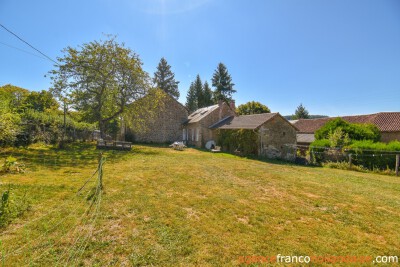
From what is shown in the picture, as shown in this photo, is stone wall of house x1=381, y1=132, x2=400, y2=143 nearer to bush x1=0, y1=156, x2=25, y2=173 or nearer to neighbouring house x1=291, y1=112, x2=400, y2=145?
neighbouring house x1=291, y1=112, x2=400, y2=145

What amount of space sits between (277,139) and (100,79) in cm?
1870

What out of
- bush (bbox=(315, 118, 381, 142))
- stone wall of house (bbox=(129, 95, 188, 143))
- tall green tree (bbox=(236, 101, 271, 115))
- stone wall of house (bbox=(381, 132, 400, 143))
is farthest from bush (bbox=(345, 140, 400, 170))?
tall green tree (bbox=(236, 101, 271, 115))

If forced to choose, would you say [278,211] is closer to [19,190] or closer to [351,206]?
[351,206]

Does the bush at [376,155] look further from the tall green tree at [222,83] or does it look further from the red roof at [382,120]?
the tall green tree at [222,83]

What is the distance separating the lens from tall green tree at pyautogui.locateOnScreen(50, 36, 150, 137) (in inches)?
674

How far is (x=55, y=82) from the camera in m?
16.9

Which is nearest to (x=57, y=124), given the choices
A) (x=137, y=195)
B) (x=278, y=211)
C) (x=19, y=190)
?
(x=19, y=190)

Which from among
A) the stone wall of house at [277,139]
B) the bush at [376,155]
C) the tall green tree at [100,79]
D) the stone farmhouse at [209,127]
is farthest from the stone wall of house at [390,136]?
the tall green tree at [100,79]

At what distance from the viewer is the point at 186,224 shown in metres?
4.07

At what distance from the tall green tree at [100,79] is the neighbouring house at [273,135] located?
11453 mm

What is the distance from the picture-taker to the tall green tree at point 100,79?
674 inches

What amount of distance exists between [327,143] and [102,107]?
2267 centimetres

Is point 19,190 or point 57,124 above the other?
point 57,124

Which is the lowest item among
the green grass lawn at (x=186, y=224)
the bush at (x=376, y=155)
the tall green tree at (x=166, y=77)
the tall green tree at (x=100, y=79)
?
the green grass lawn at (x=186, y=224)
